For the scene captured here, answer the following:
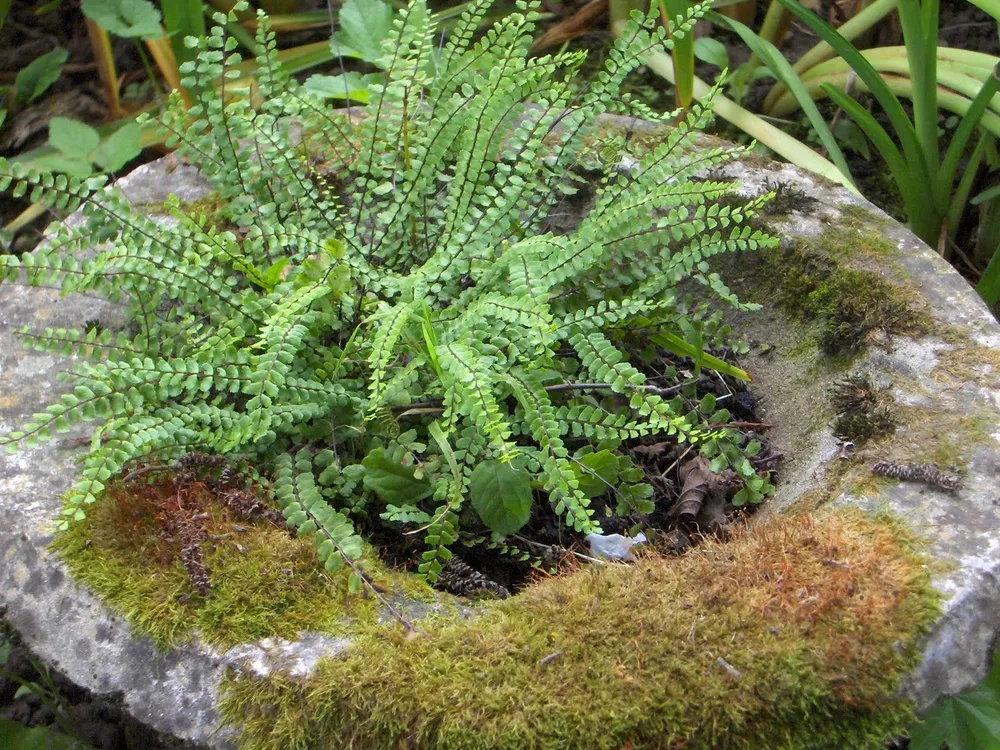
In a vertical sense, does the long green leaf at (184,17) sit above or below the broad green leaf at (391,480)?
above

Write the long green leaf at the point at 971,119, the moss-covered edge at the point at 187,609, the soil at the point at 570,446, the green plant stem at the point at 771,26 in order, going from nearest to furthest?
the moss-covered edge at the point at 187,609 < the soil at the point at 570,446 < the long green leaf at the point at 971,119 < the green plant stem at the point at 771,26

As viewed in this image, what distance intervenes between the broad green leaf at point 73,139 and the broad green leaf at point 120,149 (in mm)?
26

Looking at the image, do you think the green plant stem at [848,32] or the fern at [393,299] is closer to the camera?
the fern at [393,299]

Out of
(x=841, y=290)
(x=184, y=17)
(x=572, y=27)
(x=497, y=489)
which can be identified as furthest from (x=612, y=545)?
(x=572, y=27)

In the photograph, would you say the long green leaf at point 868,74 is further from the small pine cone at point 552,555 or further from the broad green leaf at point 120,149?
the broad green leaf at point 120,149

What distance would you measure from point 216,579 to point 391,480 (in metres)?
0.35

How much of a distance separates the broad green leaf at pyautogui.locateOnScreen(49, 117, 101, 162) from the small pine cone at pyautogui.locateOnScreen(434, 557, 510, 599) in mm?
1570

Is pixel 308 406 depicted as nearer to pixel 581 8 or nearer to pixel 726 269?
pixel 726 269

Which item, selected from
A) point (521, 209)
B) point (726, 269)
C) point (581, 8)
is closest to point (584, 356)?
point (521, 209)

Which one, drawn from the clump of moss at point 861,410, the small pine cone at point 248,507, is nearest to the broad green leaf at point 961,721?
the clump of moss at point 861,410

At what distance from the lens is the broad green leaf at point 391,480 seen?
1617 millimetres

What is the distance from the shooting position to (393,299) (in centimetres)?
189

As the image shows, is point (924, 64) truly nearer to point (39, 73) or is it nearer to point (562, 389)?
point (562, 389)

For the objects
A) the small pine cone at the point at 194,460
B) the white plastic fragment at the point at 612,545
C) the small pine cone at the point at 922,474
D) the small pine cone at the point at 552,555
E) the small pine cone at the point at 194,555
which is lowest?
the small pine cone at the point at 552,555
